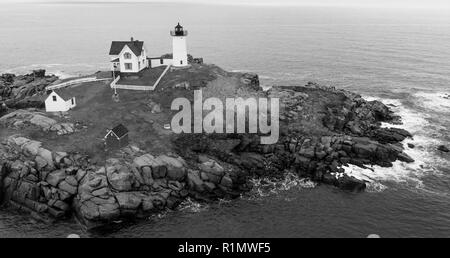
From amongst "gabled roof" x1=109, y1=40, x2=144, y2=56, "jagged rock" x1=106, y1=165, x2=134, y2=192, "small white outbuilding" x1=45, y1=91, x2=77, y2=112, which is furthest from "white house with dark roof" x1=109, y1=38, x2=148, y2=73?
"jagged rock" x1=106, y1=165, x2=134, y2=192

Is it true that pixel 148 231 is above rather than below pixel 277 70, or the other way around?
below

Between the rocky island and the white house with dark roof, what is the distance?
23.0ft

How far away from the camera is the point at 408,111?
88125 millimetres

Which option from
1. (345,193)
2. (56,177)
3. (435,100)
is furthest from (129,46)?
(435,100)

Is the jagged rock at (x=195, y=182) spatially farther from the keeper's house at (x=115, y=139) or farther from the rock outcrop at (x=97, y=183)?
the keeper's house at (x=115, y=139)

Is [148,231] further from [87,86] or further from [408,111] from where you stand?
[408,111]

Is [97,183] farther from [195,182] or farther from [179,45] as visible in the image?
[179,45]

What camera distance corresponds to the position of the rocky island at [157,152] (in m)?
51.2

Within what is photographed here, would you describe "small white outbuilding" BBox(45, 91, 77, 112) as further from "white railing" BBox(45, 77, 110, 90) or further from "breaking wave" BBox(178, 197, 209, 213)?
"breaking wave" BBox(178, 197, 209, 213)

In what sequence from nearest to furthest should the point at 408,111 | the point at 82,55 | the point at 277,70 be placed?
the point at 408,111
the point at 277,70
the point at 82,55

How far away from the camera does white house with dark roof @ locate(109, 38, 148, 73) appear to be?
8069 centimetres

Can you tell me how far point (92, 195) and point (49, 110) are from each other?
24758mm

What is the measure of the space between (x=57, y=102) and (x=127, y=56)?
1951 cm
